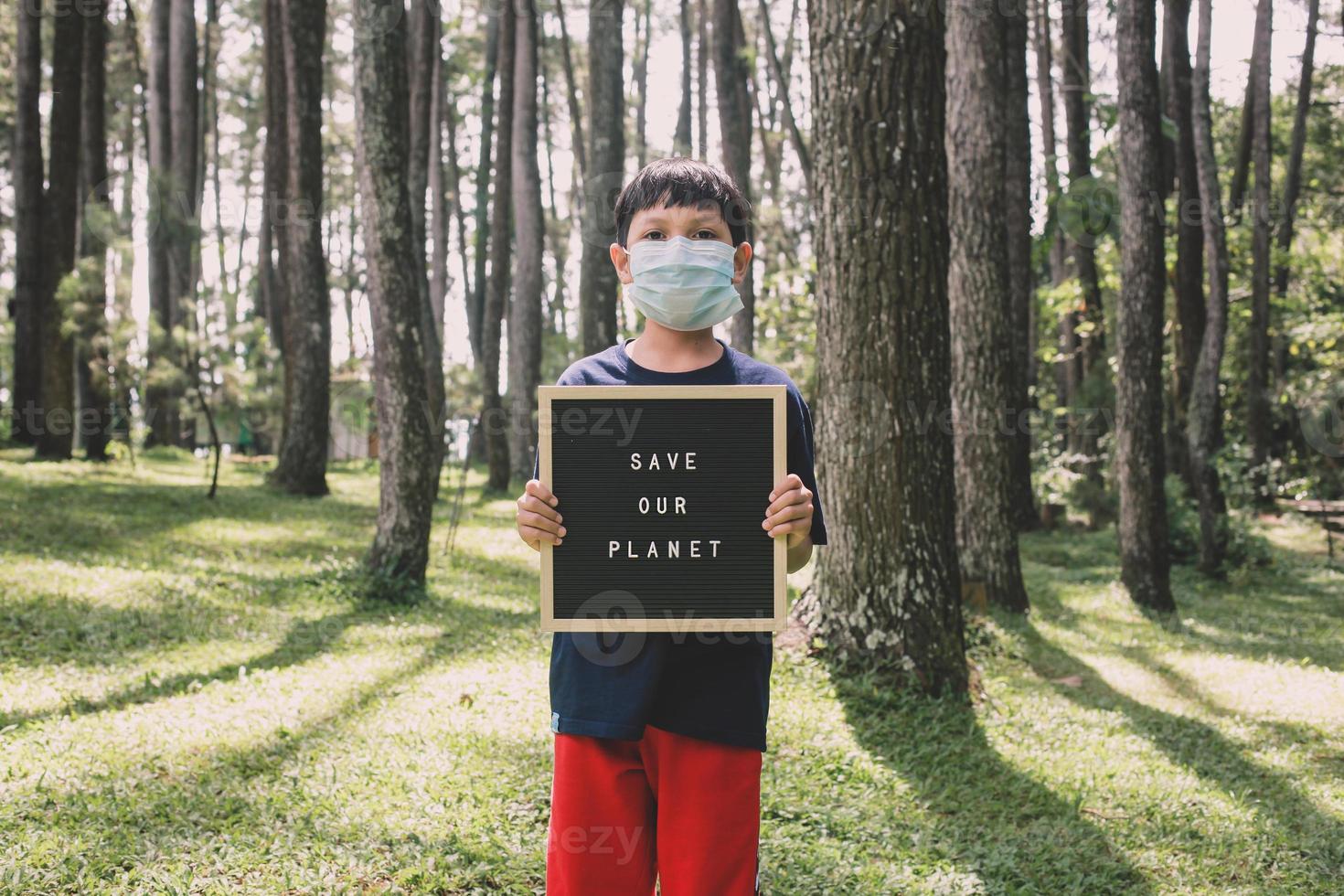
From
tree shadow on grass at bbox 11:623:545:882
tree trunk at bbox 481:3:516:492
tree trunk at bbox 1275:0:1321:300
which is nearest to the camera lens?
tree shadow on grass at bbox 11:623:545:882

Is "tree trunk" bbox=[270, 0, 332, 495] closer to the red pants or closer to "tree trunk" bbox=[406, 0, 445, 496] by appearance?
"tree trunk" bbox=[406, 0, 445, 496]

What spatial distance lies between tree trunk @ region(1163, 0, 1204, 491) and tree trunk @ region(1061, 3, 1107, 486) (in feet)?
3.93

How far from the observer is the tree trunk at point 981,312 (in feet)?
30.4

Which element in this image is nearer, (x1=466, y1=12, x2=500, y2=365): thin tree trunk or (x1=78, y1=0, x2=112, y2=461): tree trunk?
(x1=78, y1=0, x2=112, y2=461): tree trunk

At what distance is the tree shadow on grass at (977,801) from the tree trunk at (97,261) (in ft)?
36.9

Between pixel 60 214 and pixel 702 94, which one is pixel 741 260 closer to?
pixel 60 214

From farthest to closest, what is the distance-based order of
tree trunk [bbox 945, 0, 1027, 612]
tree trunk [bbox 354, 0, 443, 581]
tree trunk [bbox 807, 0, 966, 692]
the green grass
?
tree trunk [bbox 945, 0, 1027, 612] → tree trunk [bbox 354, 0, 443, 581] → tree trunk [bbox 807, 0, 966, 692] → the green grass

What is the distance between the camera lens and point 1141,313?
33.5 ft

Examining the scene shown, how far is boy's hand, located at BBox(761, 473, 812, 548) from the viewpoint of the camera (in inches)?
94.1

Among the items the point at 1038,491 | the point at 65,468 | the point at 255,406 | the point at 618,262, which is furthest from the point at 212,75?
the point at 618,262

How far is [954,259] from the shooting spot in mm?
9469

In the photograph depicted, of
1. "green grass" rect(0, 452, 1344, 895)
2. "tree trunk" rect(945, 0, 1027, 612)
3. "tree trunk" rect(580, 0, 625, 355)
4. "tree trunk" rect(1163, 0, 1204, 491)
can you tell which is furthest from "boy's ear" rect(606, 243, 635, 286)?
Answer: "tree trunk" rect(1163, 0, 1204, 491)

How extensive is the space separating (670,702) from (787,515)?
489mm

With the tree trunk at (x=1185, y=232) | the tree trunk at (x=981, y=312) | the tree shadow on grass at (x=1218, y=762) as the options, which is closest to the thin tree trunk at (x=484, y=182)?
the tree trunk at (x=1185, y=232)
